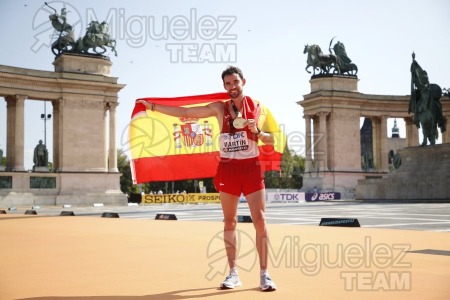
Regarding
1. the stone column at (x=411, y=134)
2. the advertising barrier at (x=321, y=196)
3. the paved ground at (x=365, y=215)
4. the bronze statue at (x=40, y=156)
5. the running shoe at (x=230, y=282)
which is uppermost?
the stone column at (x=411, y=134)

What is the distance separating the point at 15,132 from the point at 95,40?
13124 millimetres

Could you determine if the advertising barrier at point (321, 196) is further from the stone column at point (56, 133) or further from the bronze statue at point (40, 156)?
the bronze statue at point (40, 156)

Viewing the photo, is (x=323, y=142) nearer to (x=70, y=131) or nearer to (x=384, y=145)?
(x=384, y=145)

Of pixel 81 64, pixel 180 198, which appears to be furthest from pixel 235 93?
pixel 180 198

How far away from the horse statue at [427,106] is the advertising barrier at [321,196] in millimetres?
19607

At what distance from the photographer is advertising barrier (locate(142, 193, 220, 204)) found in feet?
205

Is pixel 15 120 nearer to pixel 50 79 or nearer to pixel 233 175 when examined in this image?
pixel 50 79

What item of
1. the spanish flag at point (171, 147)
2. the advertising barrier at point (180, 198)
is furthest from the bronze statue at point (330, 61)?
the spanish flag at point (171, 147)

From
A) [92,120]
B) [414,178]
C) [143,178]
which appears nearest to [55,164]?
[92,120]

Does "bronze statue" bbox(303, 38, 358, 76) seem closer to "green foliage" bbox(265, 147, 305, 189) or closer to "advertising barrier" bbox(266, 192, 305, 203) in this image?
Result: "advertising barrier" bbox(266, 192, 305, 203)

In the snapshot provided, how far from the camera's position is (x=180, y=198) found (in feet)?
213

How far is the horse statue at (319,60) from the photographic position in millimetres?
76062

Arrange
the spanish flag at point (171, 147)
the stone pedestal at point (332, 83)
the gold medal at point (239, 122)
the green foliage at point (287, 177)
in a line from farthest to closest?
the green foliage at point (287, 177)
the stone pedestal at point (332, 83)
the spanish flag at point (171, 147)
the gold medal at point (239, 122)

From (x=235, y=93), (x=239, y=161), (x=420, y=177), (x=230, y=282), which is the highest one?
(x=235, y=93)
